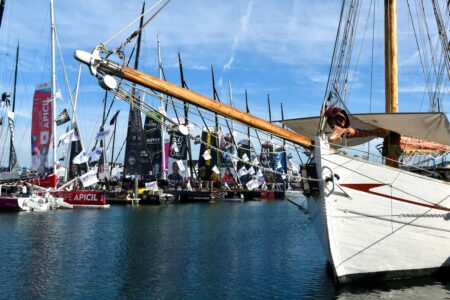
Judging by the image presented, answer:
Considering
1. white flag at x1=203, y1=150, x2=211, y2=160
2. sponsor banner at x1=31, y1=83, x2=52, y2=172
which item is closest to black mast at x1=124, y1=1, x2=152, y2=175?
white flag at x1=203, y1=150, x2=211, y2=160

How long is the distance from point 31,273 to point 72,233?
44.1 feet

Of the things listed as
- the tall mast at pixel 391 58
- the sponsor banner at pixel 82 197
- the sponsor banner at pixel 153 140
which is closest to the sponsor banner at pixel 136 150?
the sponsor banner at pixel 153 140

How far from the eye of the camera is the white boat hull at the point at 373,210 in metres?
15.9

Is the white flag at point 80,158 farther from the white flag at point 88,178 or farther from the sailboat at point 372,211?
the sailboat at point 372,211

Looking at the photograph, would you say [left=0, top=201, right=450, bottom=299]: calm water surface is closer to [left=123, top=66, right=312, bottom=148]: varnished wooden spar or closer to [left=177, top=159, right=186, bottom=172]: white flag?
[left=123, top=66, right=312, bottom=148]: varnished wooden spar

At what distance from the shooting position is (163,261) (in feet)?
72.5

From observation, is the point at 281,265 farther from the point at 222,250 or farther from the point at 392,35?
the point at 392,35

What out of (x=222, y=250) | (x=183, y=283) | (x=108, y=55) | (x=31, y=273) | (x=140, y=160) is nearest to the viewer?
(x=108, y=55)

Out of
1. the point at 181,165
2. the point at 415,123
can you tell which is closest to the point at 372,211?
the point at 415,123

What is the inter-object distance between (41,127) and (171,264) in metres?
36.9

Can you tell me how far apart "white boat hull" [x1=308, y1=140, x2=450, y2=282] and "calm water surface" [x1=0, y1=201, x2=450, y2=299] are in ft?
4.94

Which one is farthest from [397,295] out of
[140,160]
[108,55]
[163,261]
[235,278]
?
[140,160]

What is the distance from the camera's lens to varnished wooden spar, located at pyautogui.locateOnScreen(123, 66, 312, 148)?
1495 cm

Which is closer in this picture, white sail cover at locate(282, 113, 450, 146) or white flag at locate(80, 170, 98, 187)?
white sail cover at locate(282, 113, 450, 146)
